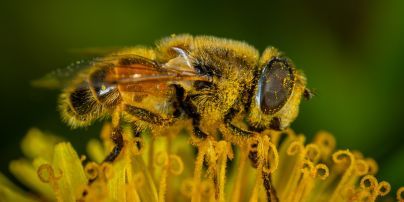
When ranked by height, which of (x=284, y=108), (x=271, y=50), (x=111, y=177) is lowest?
(x=111, y=177)

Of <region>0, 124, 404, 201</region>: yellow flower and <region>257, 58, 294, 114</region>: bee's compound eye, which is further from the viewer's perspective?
<region>0, 124, 404, 201</region>: yellow flower

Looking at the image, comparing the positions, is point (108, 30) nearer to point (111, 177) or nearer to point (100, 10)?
point (100, 10)

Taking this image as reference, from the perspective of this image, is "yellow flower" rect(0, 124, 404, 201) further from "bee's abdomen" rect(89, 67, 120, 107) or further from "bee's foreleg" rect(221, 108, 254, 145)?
"bee's abdomen" rect(89, 67, 120, 107)

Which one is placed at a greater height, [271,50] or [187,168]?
Answer: [271,50]

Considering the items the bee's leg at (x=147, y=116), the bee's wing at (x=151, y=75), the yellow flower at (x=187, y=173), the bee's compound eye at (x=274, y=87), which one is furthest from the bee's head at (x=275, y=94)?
the bee's leg at (x=147, y=116)

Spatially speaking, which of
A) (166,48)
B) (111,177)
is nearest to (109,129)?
(111,177)

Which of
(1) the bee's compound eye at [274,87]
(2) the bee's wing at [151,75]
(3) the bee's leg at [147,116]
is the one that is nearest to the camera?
(2) the bee's wing at [151,75]

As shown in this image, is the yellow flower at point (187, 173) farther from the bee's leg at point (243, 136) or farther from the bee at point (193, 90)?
the bee at point (193, 90)

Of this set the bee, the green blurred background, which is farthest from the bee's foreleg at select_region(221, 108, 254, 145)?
the green blurred background
